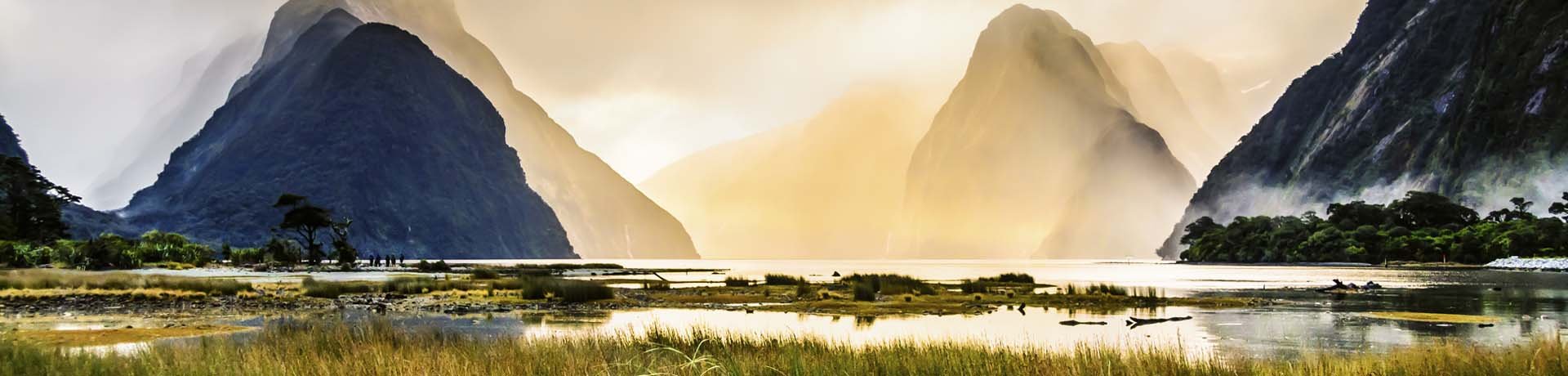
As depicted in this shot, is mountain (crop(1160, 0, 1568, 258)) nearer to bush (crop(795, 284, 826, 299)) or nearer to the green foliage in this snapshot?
the green foliage

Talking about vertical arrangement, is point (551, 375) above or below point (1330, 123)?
below

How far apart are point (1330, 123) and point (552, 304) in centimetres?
19228

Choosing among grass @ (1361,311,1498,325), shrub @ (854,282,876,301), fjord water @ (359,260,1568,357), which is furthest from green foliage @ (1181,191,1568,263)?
shrub @ (854,282,876,301)

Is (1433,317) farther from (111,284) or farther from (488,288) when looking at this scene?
(111,284)

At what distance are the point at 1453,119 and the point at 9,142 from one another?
207 metres

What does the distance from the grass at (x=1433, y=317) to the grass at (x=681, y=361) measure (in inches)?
536

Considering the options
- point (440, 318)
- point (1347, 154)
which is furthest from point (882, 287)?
point (1347, 154)

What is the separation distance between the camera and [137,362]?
14.7 metres

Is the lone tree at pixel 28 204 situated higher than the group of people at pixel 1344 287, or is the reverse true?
the lone tree at pixel 28 204

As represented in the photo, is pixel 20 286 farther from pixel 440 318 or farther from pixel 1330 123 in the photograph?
pixel 1330 123

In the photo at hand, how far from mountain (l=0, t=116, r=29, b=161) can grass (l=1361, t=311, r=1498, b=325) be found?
15933cm

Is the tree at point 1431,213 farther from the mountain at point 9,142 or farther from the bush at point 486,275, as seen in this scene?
the mountain at point 9,142

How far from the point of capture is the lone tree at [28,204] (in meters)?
88.8

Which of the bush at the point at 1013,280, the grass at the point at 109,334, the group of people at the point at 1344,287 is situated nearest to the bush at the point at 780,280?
the bush at the point at 1013,280
